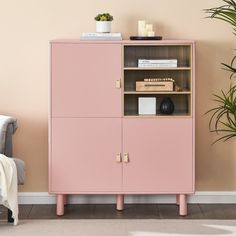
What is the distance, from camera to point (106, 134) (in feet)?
15.9

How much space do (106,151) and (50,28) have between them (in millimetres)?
1049

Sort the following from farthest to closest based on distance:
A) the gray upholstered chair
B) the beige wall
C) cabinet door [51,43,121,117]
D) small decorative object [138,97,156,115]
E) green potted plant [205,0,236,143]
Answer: the beige wall < green potted plant [205,0,236,143] < small decorative object [138,97,156,115] < cabinet door [51,43,121,117] < the gray upholstered chair

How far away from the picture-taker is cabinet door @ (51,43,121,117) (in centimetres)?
482

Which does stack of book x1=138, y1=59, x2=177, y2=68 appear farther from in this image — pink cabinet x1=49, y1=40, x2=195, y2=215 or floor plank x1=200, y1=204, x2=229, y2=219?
floor plank x1=200, y1=204, x2=229, y2=219

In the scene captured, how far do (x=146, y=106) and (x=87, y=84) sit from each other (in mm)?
461

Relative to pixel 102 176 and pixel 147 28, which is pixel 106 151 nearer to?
pixel 102 176

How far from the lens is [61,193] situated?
15.9 feet

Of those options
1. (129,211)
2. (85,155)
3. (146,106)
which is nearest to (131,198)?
(129,211)

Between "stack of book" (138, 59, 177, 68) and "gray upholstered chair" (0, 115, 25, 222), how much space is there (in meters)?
0.99

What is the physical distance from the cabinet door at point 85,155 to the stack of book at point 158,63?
1.45 feet

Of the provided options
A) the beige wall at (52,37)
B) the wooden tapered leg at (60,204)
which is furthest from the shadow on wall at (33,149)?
the wooden tapered leg at (60,204)

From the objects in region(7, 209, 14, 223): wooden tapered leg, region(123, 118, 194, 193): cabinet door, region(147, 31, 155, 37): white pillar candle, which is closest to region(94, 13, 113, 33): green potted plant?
region(147, 31, 155, 37): white pillar candle

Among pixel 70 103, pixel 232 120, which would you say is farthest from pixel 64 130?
pixel 232 120

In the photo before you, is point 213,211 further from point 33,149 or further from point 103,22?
point 103,22
